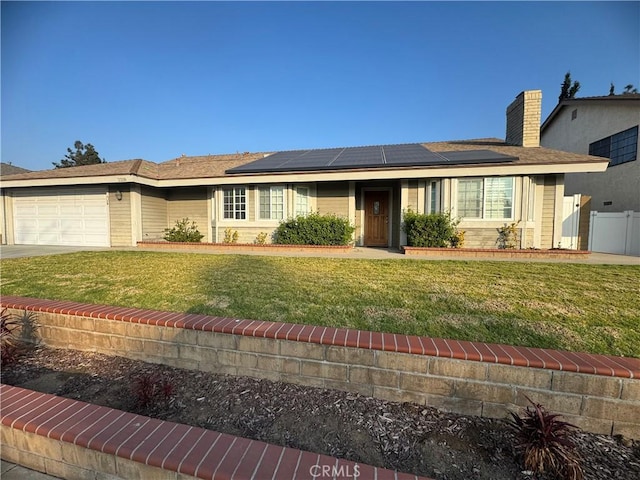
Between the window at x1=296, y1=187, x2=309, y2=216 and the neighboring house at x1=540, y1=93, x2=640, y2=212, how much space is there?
12.7 meters

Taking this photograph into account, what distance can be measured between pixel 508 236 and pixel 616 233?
421 centimetres

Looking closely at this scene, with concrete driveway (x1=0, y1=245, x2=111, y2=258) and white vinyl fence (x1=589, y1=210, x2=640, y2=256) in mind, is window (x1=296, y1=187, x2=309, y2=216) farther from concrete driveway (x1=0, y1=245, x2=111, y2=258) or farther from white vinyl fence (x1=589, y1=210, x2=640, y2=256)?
white vinyl fence (x1=589, y1=210, x2=640, y2=256)

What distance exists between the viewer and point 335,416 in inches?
90.7

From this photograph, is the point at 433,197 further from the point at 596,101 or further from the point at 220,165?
the point at 596,101

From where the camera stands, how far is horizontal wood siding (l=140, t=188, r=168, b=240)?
12.0 metres

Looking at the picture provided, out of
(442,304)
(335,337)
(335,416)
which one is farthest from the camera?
(442,304)

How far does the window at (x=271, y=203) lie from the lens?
443 inches

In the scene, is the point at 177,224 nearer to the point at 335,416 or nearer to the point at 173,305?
the point at 173,305

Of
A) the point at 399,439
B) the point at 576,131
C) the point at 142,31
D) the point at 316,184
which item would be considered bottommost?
the point at 399,439

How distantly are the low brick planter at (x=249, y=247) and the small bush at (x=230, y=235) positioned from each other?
1137 millimetres

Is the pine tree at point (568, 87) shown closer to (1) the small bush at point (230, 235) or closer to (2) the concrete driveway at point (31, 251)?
(1) the small bush at point (230, 235)

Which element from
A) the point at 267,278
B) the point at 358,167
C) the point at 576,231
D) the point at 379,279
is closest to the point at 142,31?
the point at 358,167

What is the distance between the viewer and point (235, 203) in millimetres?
11742

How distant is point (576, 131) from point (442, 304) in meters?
17.5
